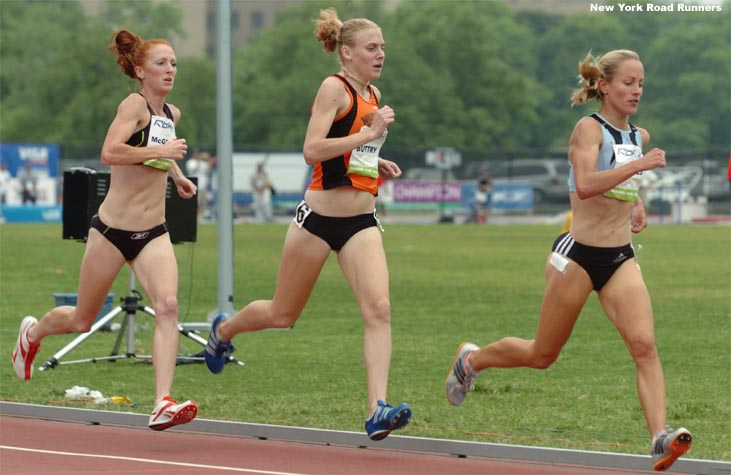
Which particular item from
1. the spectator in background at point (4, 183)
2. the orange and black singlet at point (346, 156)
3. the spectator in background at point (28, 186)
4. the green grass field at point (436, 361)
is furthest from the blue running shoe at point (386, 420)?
the spectator in background at point (4, 183)

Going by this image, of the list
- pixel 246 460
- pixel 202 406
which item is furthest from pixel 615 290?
pixel 202 406

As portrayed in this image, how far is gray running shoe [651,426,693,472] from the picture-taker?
8.20 metres

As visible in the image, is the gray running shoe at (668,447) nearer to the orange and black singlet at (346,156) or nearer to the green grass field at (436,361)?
the green grass field at (436,361)

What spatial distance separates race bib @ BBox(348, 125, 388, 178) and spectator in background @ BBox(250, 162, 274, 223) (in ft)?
140

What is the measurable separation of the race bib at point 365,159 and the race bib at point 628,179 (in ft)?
4.82

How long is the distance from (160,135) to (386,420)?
2.50m

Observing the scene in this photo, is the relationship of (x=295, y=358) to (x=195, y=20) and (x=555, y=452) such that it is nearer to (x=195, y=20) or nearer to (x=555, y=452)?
(x=555, y=452)

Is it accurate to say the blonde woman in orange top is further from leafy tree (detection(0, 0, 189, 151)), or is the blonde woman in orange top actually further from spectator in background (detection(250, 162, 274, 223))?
leafy tree (detection(0, 0, 189, 151))

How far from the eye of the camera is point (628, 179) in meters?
8.87

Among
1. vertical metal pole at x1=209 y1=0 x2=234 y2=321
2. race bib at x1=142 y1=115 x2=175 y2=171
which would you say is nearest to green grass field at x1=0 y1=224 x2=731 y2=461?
vertical metal pole at x1=209 y1=0 x2=234 y2=321

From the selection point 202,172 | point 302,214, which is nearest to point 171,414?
point 302,214

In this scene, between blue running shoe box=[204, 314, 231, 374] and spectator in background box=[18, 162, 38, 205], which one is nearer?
blue running shoe box=[204, 314, 231, 374]

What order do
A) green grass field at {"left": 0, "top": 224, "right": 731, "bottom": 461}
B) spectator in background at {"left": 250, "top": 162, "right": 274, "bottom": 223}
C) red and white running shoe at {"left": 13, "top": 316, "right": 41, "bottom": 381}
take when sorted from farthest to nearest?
spectator in background at {"left": 250, "top": 162, "right": 274, "bottom": 223}
red and white running shoe at {"left": 13, "top": 316, "right": 41, "bottom": 381}
green grass field at {"left": 0, "top": 224, "right": 731, "bottom": 461}

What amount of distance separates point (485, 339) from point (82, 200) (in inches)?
214
